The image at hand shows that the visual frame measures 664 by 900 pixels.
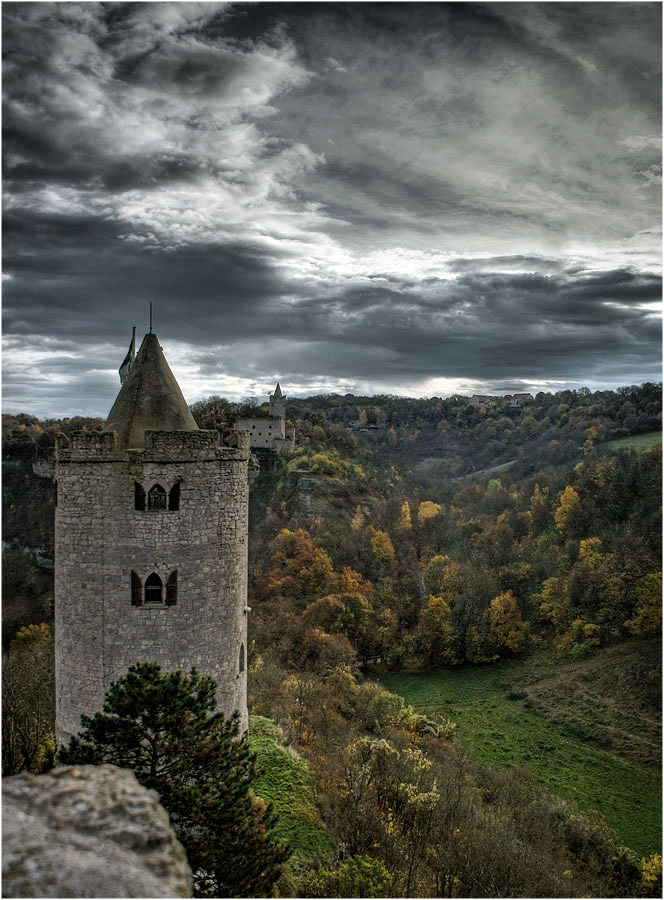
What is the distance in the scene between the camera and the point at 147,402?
11461 mm

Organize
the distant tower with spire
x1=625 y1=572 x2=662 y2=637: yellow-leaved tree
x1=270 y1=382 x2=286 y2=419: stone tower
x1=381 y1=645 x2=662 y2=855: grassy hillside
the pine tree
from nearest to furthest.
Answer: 1. the pine tree
2. x1=381 y1=645 x2=662 y2=855: grassy hillside
3. x1=625 y1=572 x2=662 y2=637: yellow-leaved tree
4. the distant tower with spire
5. x1=270 y1=382 x2=286 y2=419: stone tower

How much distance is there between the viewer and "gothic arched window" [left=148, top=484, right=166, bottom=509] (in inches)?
421

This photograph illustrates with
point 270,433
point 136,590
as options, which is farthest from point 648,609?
point 270,433

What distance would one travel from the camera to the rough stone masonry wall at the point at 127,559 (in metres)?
10.6

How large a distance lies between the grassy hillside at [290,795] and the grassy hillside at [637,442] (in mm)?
58112

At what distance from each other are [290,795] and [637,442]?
2550 inches

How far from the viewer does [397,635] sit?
45531mm

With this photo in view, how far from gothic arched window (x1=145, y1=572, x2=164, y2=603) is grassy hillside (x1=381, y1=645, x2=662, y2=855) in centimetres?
2253

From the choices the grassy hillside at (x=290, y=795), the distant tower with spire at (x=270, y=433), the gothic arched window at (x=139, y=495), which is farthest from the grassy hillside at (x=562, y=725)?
the distant tower with spire at (x=270, y=433)

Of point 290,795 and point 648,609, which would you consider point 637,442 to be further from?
point 290,795

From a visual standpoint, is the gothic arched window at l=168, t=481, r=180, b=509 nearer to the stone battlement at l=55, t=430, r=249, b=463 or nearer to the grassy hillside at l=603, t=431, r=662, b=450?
the stone battlement at l=55, t=430, r=249, b=463

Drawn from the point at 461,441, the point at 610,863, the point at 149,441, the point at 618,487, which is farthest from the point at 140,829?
the point at 461,441

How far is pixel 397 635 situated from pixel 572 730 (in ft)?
50.2

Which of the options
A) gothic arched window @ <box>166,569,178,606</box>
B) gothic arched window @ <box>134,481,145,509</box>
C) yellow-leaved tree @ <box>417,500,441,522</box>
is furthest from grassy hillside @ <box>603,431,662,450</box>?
gothic arched window @ <box>134,481,145,509</box>
